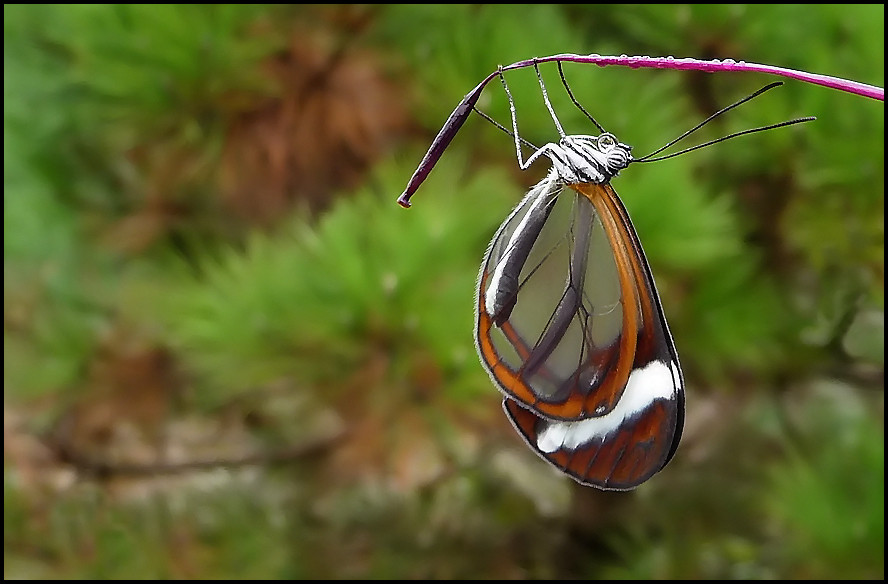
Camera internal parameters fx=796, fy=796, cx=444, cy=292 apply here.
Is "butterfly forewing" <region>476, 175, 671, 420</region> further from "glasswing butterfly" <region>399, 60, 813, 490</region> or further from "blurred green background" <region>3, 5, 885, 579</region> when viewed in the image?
"blurred green background" <region>3, 5, 885, 579</region>

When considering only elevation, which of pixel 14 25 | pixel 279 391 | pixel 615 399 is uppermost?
pixel 14 25

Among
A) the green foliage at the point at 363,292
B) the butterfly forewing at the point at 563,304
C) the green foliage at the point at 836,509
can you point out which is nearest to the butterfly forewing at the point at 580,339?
the butterfly forewing at the point at 563,304

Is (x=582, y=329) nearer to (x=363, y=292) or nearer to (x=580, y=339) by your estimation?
(x=580, y=339)

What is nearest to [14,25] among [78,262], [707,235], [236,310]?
[78,262]

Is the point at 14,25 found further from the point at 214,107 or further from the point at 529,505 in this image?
the point at 529,505

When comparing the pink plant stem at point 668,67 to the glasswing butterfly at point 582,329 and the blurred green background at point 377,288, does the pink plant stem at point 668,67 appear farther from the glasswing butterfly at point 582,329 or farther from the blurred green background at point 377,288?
the blurred green background at point 377,288

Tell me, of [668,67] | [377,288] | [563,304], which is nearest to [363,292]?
[377,288]

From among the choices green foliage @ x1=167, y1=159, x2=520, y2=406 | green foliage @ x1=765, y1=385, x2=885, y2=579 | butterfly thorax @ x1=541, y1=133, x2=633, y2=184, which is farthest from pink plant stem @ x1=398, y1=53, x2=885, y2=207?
green foliage @ x1=765, y1=385, x2=885, y2=579
